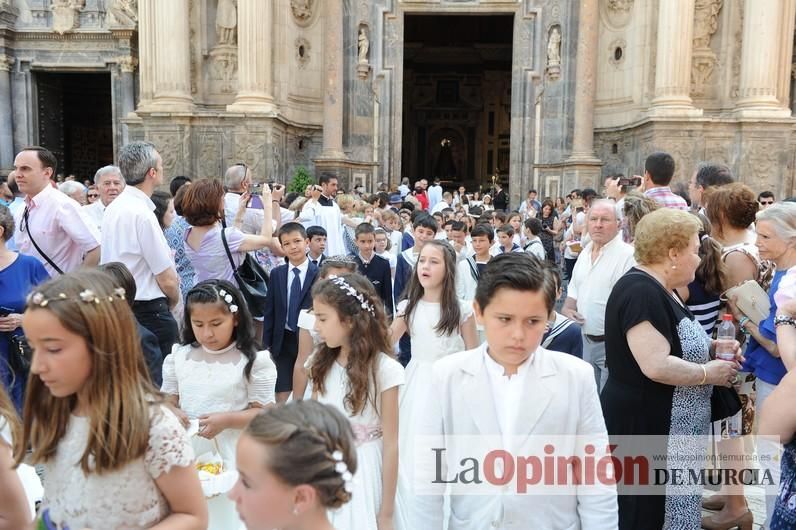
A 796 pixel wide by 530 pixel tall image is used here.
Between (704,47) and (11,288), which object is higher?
(704,47)

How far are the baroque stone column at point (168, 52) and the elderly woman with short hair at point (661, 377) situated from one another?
13.6m

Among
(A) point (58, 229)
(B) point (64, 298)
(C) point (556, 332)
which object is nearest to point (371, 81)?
(A) point (58, 229)

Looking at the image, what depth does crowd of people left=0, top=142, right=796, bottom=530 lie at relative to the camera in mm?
1954

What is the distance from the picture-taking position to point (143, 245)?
4551 mm

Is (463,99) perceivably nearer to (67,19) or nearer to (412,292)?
(67,19)

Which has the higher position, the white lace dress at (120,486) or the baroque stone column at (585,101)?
the baroque stone column at (585,101)

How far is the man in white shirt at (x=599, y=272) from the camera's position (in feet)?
16.6

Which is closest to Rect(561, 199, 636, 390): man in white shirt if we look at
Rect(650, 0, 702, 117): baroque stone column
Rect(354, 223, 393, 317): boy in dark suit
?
Rect(354, 223, 393, 317): boy in dark suit

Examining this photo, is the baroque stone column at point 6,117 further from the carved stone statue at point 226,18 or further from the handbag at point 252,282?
the handbag at point 252,282

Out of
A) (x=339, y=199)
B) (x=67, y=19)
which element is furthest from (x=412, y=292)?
(x=67, y=19)

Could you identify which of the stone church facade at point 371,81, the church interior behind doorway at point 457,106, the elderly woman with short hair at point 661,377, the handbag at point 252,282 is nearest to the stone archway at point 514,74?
the stone church facade at point 371,81

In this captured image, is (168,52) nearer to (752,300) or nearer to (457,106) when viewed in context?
(752,300)

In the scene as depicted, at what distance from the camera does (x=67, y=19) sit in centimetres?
1761

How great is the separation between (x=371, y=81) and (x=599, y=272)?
13894 millimetres
